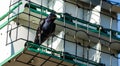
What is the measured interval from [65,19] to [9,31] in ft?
3.13

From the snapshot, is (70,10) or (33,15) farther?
(70,10)

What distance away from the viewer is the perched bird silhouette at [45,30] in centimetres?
1305

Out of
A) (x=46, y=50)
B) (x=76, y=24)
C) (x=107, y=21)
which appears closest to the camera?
(x=46, y=50)

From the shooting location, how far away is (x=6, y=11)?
1403 centimetres

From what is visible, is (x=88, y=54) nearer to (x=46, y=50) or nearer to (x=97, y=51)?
(x=97, y=51)

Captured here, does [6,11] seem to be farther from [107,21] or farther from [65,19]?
[107,21]

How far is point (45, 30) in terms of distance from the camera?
42.9 ft

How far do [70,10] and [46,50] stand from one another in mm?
1610

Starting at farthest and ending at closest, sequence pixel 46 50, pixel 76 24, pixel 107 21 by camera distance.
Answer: pixel 107 21
pixel 76 24
pixel 46 50

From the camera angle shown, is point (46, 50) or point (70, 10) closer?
point (46, 50)

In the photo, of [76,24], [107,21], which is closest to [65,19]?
[76,24]

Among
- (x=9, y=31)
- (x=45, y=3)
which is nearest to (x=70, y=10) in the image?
(x=45, y=3)

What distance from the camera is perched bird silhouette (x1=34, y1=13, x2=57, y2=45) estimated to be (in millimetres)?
13047

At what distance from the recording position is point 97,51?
14.3m
